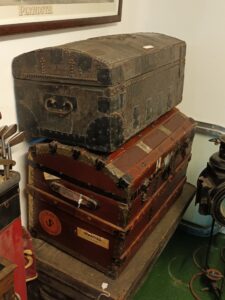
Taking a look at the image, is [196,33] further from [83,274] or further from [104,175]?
[83,274]

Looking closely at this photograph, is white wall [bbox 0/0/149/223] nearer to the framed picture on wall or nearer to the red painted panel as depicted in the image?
the framed picture on wall

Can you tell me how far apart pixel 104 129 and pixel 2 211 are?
39 centimetres

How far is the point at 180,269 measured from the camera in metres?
1.90

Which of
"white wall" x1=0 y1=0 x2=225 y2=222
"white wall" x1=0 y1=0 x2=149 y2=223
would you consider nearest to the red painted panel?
"white wall" x1=0 y1=0 x2=149 y2=223

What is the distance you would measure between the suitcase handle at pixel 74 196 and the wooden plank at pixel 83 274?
249 mm

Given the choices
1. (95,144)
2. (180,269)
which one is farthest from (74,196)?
(180,269)

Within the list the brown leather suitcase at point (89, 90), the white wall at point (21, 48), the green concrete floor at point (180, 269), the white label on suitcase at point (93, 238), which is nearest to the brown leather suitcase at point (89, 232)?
the white label on suitcase at point (93, 238)

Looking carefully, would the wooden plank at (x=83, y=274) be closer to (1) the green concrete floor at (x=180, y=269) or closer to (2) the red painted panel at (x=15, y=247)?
(2) the red painted panel at (x=15, y=247)

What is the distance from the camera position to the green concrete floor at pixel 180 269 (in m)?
1.74

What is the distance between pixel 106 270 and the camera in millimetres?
1189

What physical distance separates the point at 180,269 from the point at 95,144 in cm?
115

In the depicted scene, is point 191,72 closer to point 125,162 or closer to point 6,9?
point 125,162

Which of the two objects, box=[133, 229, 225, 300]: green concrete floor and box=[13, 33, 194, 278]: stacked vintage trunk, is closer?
box=[13, 33, 194, 278]: stacked vintage trunk

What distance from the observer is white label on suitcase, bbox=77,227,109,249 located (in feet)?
3.80
